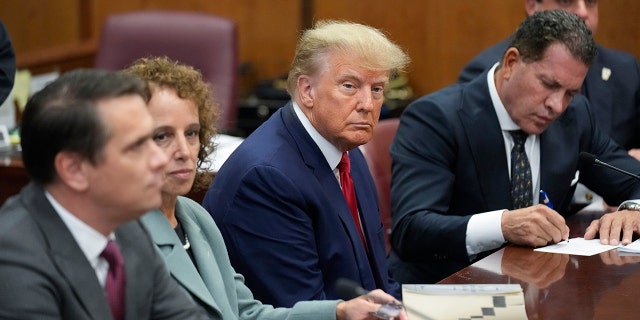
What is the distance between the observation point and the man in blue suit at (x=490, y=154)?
309 centimetres

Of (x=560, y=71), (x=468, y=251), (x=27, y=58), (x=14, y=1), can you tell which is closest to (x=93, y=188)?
(x=468, y=251)

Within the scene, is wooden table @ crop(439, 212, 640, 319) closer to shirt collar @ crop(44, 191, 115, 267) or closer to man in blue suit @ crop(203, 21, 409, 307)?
man in blue suit @ crop(203, 21, 409, 307)

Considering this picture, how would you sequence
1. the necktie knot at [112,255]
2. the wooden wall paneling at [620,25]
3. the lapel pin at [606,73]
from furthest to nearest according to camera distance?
1. the wooden wall paneling at [620,25]
2. the lapel pin at [606,73]
3. the necktie knot at [112,255]

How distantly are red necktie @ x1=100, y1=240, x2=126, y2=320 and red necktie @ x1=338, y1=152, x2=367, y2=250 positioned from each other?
1.07 m

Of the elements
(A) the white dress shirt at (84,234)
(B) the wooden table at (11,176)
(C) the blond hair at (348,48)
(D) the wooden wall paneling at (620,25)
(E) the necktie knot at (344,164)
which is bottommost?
(B) the wooden table at (11,176)

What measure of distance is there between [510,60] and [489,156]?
11.8 inches

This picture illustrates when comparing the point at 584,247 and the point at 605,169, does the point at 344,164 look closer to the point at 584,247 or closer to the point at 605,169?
the point at 584,247

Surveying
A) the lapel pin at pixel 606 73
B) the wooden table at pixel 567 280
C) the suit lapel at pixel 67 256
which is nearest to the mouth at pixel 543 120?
A: the wooden table at pixel 567 280

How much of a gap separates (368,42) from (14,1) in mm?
5076

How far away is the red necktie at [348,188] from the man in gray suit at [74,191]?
1.12 metres

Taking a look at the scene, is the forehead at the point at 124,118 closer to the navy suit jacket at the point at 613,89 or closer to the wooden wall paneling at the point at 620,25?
the navy suit jacket at the point at 613,89

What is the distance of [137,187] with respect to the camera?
1695 mm

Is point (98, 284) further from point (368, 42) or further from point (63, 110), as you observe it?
point (368, 42)

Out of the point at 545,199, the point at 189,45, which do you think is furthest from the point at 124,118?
the point at 189,45
